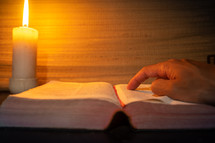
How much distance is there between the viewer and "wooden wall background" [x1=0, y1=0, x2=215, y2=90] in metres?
0.71

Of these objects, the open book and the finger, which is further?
the finger

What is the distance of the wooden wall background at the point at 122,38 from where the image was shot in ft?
2.32

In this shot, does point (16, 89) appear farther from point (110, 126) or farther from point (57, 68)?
point (110, 126)

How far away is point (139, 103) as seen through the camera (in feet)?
1.00

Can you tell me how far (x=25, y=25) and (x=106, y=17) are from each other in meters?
0.38

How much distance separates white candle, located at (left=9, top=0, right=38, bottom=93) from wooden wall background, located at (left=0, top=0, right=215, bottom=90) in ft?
0.53

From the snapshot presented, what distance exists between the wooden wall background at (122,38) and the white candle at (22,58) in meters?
0.16

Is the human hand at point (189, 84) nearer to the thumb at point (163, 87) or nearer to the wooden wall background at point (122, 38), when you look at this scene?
the thumb at point (163, 87)

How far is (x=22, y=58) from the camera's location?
0.54m

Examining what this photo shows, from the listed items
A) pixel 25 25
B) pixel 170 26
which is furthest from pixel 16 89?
pixel 170 26

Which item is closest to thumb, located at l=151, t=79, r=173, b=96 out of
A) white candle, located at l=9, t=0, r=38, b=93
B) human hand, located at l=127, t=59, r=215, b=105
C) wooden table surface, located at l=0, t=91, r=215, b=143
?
human hand, located at l=127, t=59, r=215, b=105

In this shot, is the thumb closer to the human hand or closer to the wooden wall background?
the human hand

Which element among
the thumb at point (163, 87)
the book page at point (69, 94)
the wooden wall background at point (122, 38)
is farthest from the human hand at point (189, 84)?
the wooden wall background at point (122, 38)

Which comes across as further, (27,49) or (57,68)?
(57,68)
